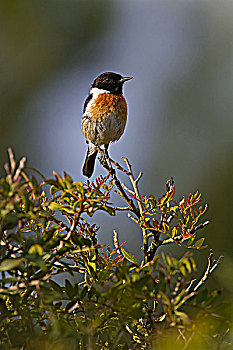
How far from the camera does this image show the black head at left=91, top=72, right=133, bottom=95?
256 cm

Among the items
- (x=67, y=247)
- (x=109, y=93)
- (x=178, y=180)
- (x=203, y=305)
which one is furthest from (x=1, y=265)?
(x=178, y=180)

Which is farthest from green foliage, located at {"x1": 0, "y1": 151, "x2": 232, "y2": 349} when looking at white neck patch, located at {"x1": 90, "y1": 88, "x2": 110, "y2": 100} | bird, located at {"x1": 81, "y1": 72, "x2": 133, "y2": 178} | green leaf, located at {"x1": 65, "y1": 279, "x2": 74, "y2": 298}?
white neck patch, located at {"x1": 90, "y1": 88, "x2": 110, "y2": 100}

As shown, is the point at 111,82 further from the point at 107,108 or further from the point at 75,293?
the point at 75,293

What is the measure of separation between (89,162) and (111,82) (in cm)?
47

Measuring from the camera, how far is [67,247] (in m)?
0.36

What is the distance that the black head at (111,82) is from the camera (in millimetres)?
2561

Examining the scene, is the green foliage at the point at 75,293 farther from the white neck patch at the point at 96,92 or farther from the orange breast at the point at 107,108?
the white neck patch at the point at 96,92

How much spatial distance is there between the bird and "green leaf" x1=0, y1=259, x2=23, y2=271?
2.00 meters

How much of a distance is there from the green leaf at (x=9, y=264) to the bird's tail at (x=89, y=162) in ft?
6.91

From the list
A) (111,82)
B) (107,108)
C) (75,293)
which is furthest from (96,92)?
(75,293)

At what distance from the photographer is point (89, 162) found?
2562mm

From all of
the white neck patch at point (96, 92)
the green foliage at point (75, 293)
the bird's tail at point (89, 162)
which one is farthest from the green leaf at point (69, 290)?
the white neck patch at point (96, 92)

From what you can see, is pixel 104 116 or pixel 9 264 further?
pixel 104 116

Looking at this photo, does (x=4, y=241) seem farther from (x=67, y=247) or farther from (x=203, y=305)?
(x=203, y=305)
